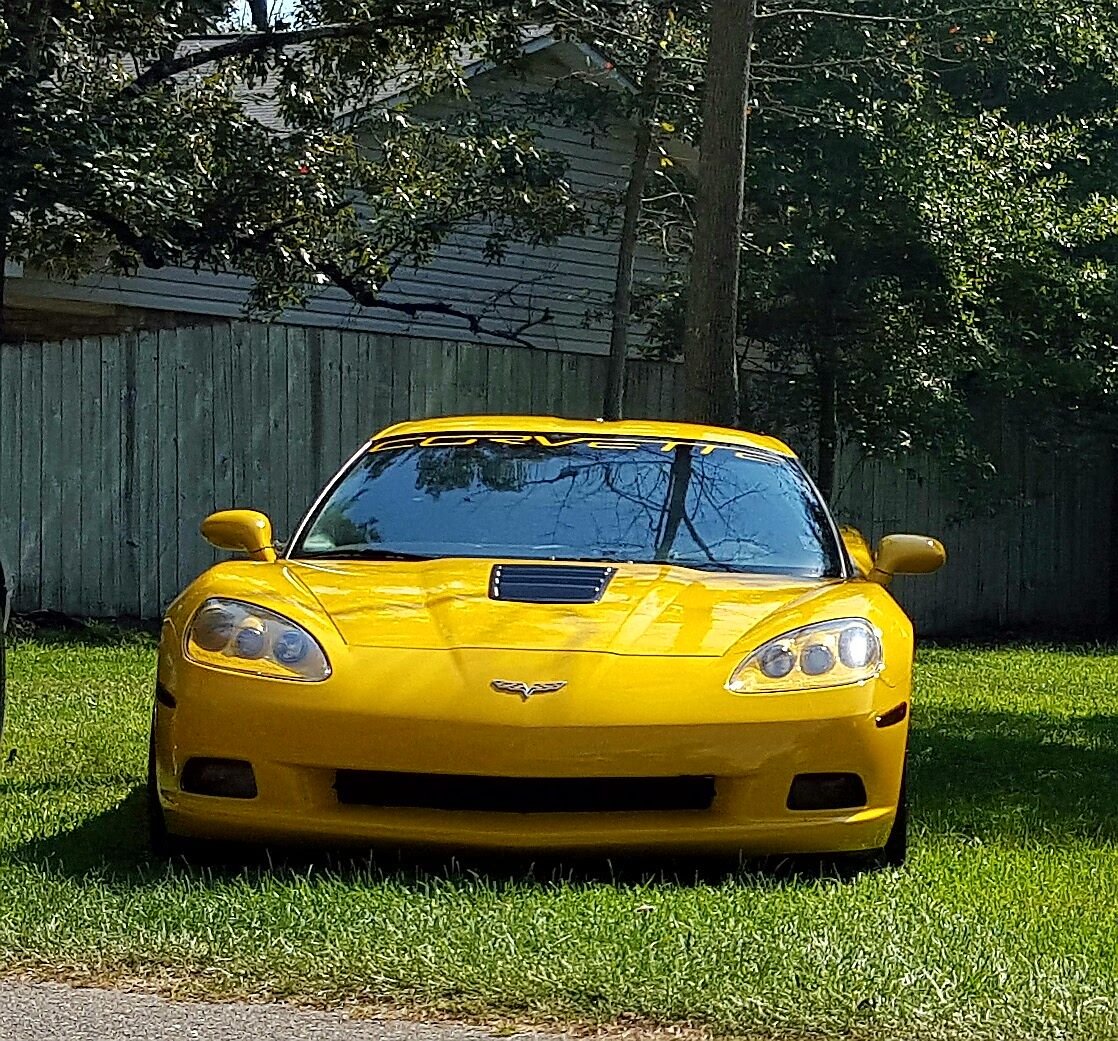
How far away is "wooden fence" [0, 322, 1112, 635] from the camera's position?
12.9 meters

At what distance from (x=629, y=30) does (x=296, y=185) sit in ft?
11.9

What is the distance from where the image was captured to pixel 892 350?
15.0 metres

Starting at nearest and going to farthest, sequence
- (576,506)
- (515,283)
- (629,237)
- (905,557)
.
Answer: (905,557) < (576,506) < (629,237) < (515,283)

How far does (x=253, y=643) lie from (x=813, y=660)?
152 centimetres

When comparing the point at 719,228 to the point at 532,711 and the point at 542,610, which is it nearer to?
the point at 542,610

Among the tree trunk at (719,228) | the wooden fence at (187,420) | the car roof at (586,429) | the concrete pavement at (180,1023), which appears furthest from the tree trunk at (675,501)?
the wooden fence at (187,420)

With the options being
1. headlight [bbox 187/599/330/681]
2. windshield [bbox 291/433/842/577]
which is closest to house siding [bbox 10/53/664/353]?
windshield [bbox 291/433/842/577]

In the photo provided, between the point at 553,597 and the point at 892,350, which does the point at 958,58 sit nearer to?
the point at 892,350

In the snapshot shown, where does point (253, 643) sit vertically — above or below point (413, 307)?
below

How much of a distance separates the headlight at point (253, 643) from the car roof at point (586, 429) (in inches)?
64.2

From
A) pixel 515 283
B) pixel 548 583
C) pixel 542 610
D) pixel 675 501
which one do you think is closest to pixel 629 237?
pixel 515 283

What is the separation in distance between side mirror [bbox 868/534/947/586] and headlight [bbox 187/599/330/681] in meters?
2.02

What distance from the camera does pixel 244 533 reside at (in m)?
5.94

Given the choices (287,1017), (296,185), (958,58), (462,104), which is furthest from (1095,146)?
(287,1017)
